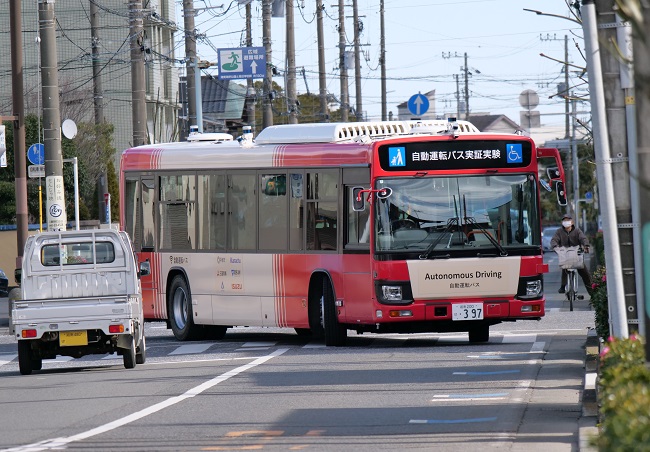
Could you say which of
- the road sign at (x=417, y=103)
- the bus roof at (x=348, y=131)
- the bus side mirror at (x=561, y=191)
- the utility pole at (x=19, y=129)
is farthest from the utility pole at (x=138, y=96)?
the road sign at (x=417, y=103)

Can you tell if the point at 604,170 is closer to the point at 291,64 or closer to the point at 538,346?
the point at 538,346

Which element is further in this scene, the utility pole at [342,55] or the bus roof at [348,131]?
the utility pole at [342,55]

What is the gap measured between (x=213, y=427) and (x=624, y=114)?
4.32 metres

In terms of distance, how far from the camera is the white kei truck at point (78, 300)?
17.1 metres

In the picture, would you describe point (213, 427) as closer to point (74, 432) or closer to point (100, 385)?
point (74, 432)

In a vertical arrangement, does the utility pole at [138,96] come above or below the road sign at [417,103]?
below

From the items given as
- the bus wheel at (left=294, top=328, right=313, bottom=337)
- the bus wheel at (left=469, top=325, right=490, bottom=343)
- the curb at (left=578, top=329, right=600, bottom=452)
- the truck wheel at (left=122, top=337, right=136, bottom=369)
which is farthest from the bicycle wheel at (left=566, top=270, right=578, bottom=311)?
the truck wheel at (left=122, top=337, right=136, bottom=369)

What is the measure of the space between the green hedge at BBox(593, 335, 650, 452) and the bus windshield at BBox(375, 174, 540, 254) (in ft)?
31.6

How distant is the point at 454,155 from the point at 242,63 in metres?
23.6

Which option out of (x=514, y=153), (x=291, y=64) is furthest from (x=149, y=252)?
(x=291, y=64)

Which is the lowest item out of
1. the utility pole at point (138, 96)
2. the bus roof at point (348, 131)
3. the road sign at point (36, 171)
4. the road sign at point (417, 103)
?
the bus roof at point (348, 131)

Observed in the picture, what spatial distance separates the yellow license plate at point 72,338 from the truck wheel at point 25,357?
2.46 ft

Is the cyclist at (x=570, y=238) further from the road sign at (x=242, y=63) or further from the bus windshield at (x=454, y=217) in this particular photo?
the road sign at (x=242, y=63)

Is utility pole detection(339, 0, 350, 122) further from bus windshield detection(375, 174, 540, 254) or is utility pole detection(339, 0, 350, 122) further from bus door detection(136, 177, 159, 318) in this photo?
bus windshield detection(375, 174, 540, 254)
